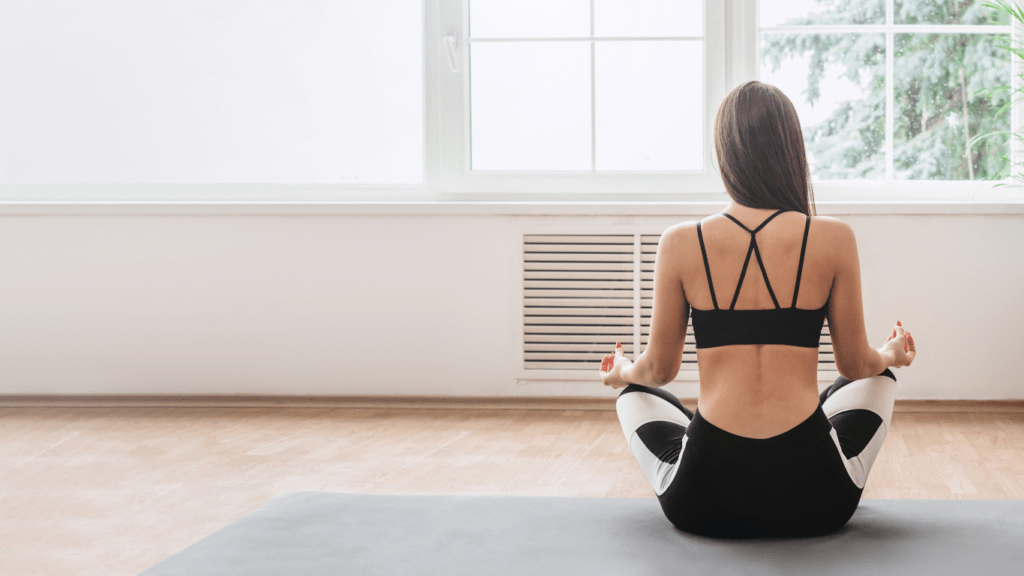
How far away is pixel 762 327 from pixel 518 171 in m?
1.87

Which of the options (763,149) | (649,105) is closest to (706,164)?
(649,105)

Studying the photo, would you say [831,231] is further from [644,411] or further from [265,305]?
[265,305]

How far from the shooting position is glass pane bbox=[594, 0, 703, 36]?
2916 millimetres

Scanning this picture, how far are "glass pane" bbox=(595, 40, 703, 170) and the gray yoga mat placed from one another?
1.65 m

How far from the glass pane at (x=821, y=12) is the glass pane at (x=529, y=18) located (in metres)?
0.65

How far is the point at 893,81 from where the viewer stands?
9.49 ft

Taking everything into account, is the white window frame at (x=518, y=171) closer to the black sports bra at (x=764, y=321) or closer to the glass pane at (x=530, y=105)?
the glass pane at (x=530, y=105)

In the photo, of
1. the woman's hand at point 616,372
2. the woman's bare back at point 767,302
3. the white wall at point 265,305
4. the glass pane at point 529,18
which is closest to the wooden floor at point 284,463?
the white wall at point 265,305

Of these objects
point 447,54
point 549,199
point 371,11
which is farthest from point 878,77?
point 371,11

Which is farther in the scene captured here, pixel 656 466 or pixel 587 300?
pixel 587 300

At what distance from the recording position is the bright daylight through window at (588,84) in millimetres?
2934

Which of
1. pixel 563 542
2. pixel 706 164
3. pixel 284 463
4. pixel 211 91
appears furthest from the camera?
pixel 211 91

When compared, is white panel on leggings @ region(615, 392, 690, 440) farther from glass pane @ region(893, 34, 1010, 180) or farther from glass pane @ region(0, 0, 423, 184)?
glass pane @ region(893, 34, 1010, 180)

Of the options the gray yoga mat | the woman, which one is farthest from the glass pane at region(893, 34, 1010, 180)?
the woman
